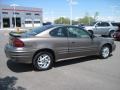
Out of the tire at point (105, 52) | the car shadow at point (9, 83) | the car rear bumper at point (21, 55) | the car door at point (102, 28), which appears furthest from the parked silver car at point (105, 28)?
the car shadow at point (9, 83)

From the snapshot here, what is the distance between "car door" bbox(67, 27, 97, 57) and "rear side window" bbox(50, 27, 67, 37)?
23cm

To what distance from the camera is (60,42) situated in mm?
7312

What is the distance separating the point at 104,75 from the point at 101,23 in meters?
15.2

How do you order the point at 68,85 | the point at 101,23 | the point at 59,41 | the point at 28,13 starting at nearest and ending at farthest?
A: 1. the point at 68,85
2. the point at 59,41
3. the point at 101,23
4. the point at 28,13

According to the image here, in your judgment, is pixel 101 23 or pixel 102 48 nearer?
pixel 102 48

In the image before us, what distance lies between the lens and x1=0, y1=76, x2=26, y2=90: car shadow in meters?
5.30

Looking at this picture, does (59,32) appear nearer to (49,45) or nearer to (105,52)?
(49,45)

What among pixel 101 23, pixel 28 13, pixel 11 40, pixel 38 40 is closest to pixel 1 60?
pixel 11 40

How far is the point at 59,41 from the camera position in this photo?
7297 mm

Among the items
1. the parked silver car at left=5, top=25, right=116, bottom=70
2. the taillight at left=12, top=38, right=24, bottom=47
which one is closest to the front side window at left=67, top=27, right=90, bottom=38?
the parked silver car at left=5, top=25, right=116, bottom=70

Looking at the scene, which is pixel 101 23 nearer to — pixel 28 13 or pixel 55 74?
pixel 55 74

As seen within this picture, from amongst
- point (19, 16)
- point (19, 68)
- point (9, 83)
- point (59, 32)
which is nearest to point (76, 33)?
point (59, 32)

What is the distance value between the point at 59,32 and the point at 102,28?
14.0 metres

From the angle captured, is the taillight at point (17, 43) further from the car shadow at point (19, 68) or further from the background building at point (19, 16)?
the background building at point (19, 16)
